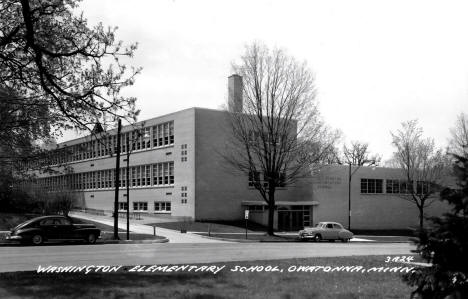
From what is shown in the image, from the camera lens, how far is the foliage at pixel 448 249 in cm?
613

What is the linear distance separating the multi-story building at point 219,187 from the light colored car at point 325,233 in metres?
9.44

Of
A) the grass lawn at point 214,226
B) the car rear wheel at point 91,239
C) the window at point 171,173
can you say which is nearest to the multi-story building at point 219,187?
the window at point 171,173

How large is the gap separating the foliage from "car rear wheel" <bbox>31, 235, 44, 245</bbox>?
2405 centimetres

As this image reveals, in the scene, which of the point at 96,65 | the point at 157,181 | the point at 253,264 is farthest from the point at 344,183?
the point at 96,65

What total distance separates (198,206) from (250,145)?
1206 centimetres

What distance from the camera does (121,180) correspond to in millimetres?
60750

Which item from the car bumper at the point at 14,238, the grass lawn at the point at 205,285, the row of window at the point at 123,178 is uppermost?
the row of window at the point at 123,178

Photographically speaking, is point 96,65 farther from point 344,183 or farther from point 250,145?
point 344,183

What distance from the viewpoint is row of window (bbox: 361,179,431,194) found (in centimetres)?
5559

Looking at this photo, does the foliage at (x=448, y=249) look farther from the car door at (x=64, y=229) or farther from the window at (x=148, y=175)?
the window at (x=148, y=175)

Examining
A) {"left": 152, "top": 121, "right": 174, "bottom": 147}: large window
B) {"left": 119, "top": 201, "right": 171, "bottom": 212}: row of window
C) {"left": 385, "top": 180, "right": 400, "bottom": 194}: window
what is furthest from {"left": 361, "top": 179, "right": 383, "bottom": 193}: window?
{"left": 152, "top": 121, "right": 174, "bottom": 147}: large window

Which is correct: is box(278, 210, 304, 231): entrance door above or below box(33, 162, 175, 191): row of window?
below

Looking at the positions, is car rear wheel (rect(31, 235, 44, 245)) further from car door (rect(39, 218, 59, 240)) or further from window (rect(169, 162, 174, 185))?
window (rect(169, 162, 174, 185))

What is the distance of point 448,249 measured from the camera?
622cm
